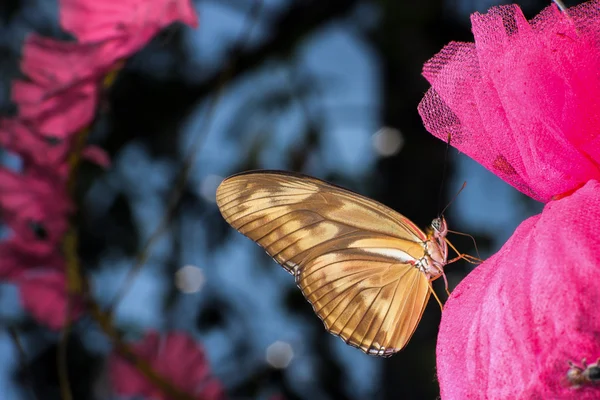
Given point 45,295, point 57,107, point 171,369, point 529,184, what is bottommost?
point 171,369

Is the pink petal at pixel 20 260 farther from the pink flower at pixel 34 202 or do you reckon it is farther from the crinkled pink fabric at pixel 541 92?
the crinkled pink fabric at pixel 541 92

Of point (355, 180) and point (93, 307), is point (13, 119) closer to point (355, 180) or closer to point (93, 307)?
point (93, 307)

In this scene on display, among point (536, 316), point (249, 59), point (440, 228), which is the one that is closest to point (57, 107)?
point (440, 228)

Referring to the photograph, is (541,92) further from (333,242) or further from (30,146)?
(30,146)

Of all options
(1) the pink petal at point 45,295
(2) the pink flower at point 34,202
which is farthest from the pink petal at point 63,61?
(1) the pink petal at point 45,295

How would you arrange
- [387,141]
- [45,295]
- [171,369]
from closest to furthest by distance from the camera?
1. [45,295]
2. [171,369]
3. [387,141]

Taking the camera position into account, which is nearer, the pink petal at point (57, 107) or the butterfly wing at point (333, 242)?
the butterfly wing at point (333, 242)

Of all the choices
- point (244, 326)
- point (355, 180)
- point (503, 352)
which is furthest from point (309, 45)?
point (503, 352)
